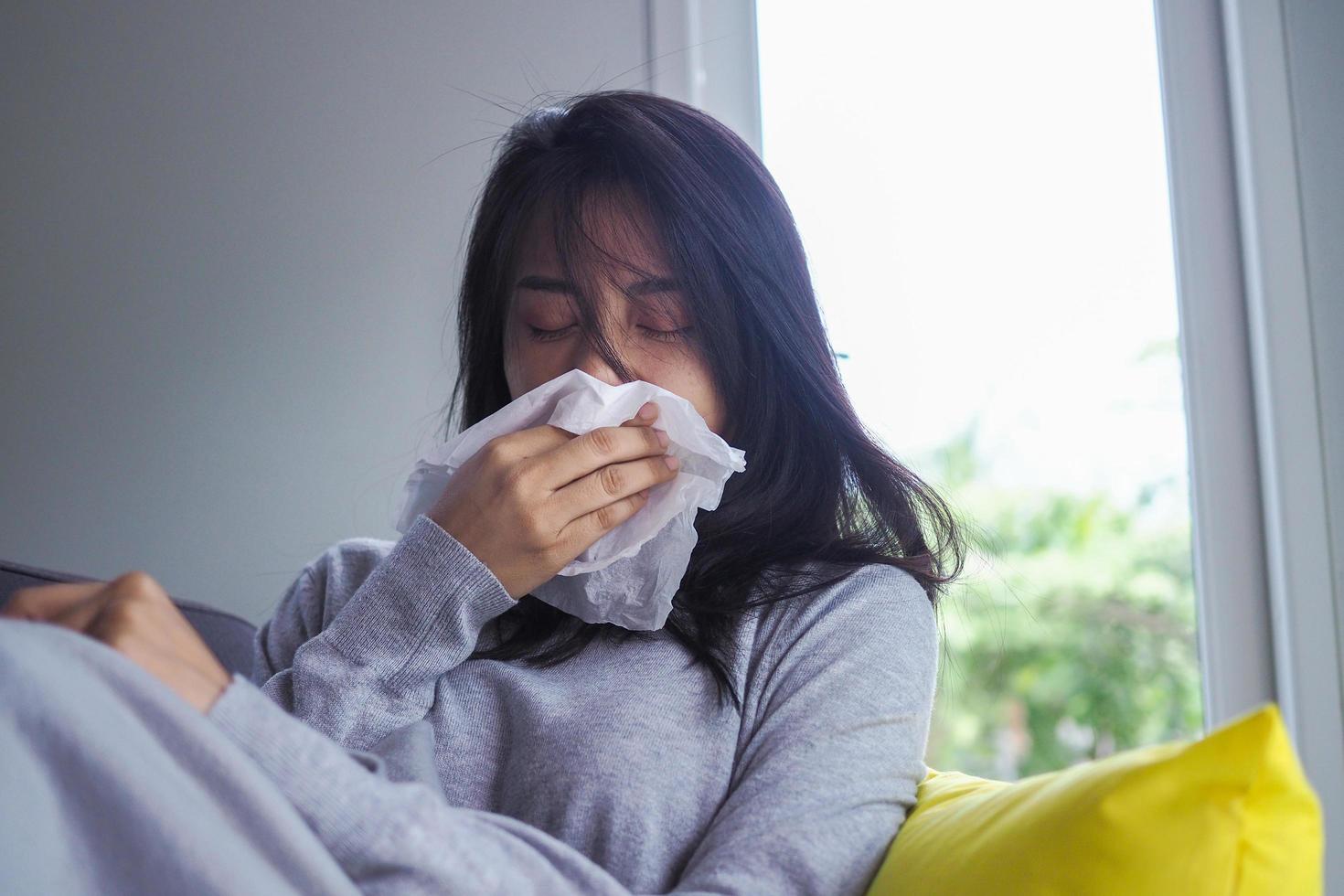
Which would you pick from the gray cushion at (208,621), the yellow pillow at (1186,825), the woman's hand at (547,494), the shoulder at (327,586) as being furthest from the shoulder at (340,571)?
the yellow pillow at (1186,825)

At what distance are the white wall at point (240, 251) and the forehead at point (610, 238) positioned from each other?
0.65m

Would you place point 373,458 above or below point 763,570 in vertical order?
above

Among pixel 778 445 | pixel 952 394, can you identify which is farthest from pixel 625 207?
pixel 952 394

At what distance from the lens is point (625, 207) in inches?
38.7

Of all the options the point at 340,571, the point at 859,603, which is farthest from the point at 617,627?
the point at 340,571

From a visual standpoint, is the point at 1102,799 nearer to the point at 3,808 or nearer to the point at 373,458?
the point at 3,808

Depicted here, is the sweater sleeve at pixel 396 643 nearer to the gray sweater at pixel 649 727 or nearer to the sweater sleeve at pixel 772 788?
the gray sweater at pixel 649 727

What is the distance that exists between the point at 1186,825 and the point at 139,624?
54 centimetres

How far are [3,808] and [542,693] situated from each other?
0.45 metres

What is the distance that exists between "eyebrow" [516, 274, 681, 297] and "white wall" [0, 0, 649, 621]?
665mm

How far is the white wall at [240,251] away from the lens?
5.18 feet

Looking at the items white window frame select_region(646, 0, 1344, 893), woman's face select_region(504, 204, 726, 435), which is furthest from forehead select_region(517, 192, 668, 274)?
white window frame select_region(646, 0, 1344, 893)

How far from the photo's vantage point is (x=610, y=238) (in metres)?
0.97

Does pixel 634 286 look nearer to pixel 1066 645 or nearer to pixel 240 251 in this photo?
pixel 240 251
